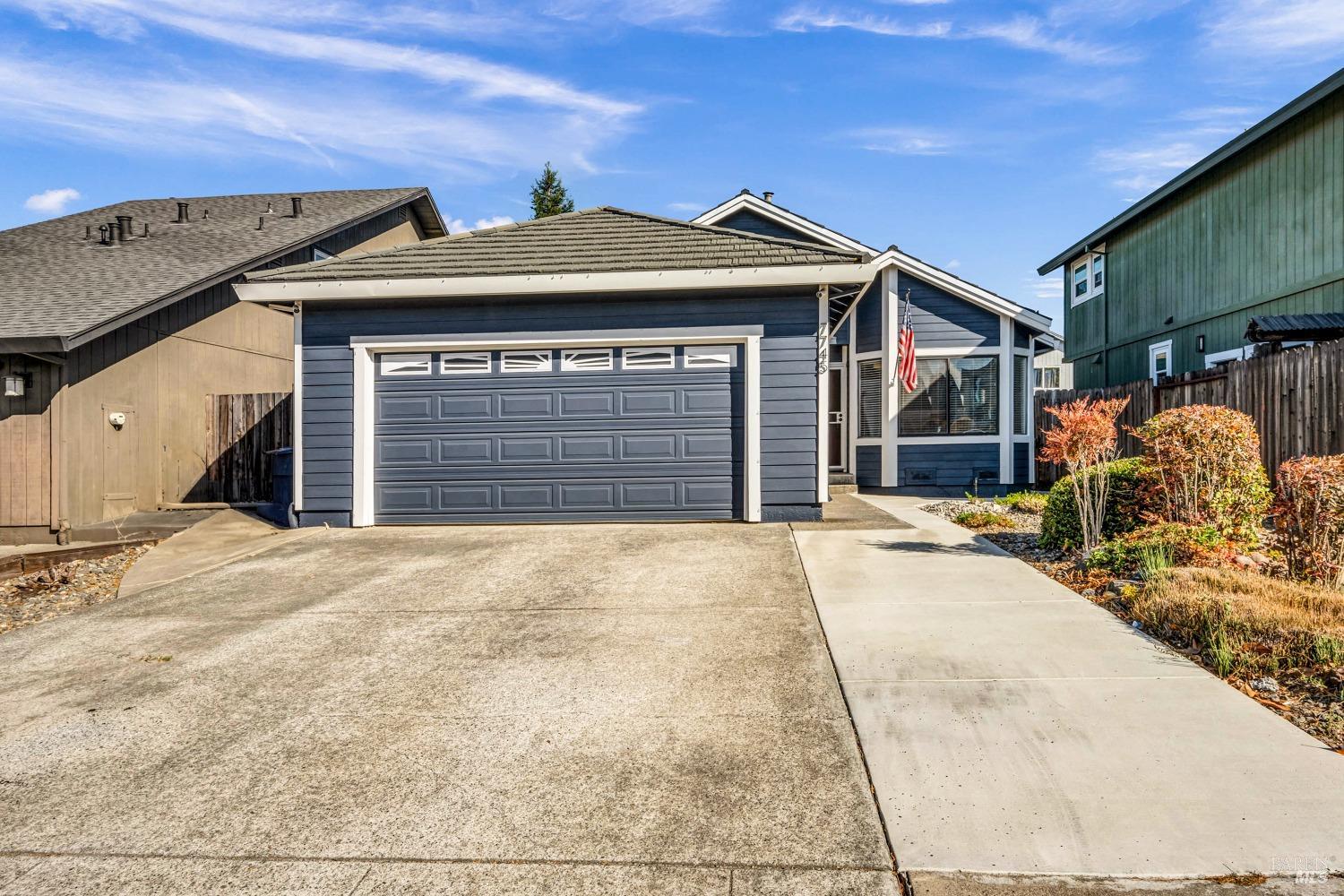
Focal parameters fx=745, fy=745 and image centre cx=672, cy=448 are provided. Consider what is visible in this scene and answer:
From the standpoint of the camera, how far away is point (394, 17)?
33.0 feet

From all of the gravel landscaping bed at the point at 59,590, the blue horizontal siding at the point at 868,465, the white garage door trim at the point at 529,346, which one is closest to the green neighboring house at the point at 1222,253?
the blue horizontal siding at the point at 868,465

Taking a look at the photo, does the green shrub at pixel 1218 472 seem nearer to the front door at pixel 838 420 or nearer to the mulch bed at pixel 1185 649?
the mulch bed at pixel 1185 649

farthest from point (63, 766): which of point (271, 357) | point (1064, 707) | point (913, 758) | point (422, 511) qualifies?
point (271, 357)

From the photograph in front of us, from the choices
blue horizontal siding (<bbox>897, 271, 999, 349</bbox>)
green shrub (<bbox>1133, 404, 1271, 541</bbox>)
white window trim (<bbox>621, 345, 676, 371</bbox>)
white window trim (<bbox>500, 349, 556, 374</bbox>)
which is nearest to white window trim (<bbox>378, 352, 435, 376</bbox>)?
white window trim (<bbox>500, 349, 556, 374</bbox>)

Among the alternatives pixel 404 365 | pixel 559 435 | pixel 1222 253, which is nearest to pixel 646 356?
pixel 559 435

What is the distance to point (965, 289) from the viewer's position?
1452cm

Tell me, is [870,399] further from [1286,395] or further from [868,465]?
[1286,395]

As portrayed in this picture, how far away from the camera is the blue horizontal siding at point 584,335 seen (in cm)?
958

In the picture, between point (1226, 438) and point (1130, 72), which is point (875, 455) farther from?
point (1226, 438)

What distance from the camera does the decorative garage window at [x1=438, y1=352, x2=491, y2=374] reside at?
32.5 ft

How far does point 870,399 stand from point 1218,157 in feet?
25.1

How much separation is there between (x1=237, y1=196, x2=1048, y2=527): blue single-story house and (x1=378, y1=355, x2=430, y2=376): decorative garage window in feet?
0.06

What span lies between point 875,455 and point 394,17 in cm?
1102

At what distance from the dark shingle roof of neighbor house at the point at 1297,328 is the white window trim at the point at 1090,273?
8.53 m
